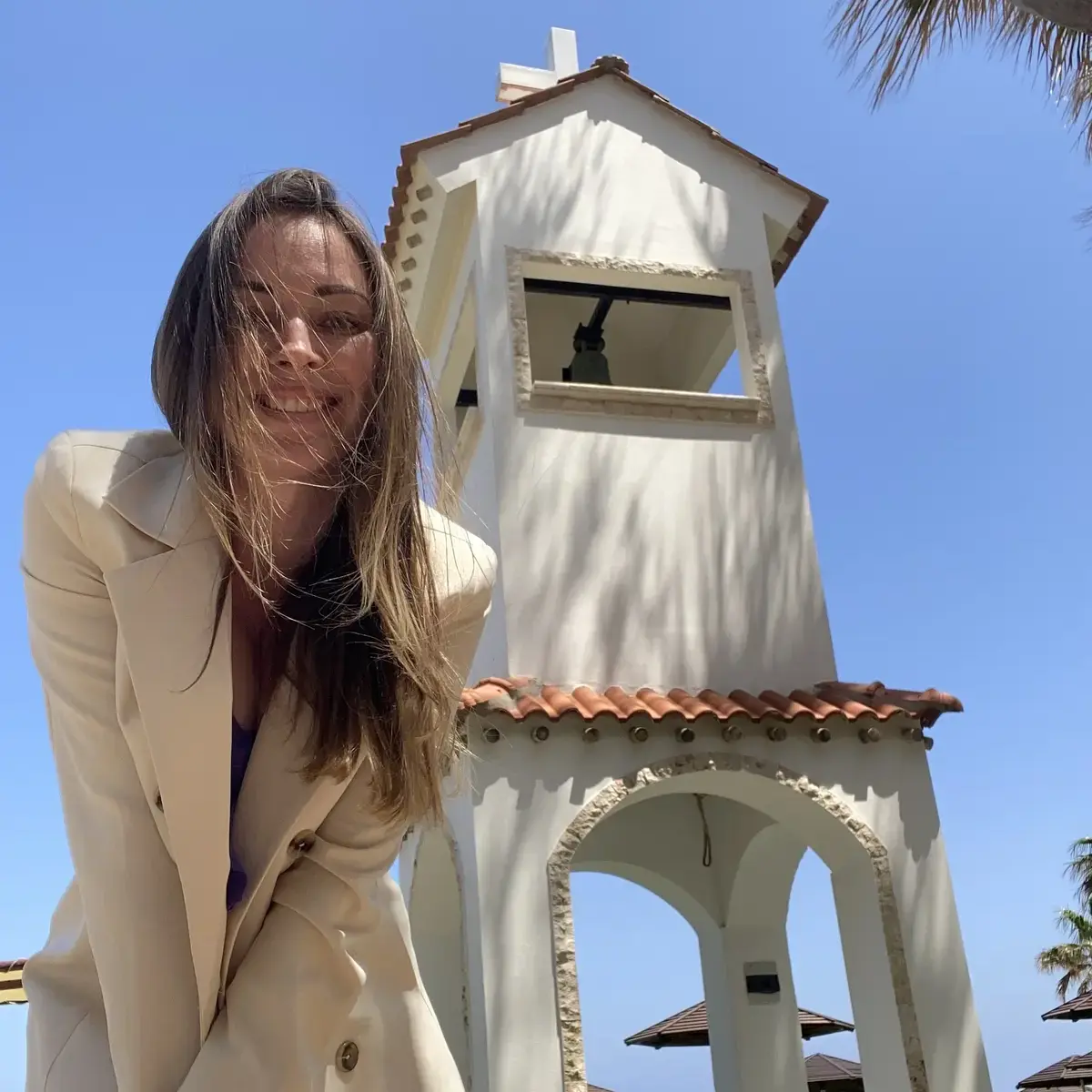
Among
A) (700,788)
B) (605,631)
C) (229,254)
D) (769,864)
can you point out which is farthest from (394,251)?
(229,254)

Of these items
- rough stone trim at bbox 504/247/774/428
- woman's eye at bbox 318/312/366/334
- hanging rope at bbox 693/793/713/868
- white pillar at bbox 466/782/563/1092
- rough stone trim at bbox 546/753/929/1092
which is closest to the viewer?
woman's eye at bbox 318/312/366/334

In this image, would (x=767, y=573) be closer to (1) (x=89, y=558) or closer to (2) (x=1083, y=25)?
(2) (x=1083, y=25)

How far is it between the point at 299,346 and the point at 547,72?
10705 millimetres

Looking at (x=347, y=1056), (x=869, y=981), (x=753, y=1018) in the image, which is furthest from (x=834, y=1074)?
(x=347, y=1056)

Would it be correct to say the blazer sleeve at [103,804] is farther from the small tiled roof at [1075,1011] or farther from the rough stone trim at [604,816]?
the small tiled roof at [1075,1011]

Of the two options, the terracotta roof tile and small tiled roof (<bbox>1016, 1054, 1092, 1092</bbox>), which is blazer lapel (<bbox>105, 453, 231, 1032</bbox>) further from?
small tiled roof (<bbox>1016, 1054, 1092, 1092</bbox>)

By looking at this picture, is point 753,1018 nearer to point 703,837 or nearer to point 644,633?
point 703,837

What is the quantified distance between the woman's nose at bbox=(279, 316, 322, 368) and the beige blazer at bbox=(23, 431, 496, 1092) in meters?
0.23

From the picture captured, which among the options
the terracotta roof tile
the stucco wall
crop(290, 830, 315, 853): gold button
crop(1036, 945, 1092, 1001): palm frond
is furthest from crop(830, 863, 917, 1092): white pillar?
crop(1036, 945, 1092, 1001): palm frond

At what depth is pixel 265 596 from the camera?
1.58 meters

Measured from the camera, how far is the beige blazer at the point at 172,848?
1.28m

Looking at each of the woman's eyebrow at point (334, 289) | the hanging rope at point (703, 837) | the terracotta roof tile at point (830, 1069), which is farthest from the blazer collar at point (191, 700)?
the terracotta roof tile at point (830, 1069)

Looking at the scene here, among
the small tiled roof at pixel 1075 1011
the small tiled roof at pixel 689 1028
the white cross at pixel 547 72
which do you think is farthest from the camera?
the small tiled roof at pixel 1075 1011

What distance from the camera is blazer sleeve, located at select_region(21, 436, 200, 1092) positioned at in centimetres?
127
